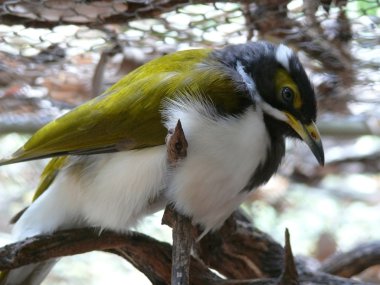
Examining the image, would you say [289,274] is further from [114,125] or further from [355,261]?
[114,125]

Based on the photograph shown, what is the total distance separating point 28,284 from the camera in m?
2.00

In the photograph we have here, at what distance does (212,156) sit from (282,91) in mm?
266

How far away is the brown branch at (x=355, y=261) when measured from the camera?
2.04m

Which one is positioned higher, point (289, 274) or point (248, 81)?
point (248, 81)

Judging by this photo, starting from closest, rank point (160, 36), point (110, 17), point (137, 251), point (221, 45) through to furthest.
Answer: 1. point (137, 251)
2. point (110, 17)
3. point (160, 36)
4. point (221, 45)

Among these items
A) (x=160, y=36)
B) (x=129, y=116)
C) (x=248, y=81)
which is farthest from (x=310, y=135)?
(x=160, y=36)

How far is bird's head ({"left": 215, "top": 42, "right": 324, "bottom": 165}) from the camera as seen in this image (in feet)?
5.51

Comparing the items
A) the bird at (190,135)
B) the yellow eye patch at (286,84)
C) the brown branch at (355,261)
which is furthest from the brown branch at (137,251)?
the yellow eye patch at (286,84)

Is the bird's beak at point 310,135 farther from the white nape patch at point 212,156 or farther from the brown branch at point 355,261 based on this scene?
the brown branch at point 355,261

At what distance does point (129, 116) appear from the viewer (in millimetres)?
1746

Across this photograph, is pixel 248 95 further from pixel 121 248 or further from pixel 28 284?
pixel 28 284

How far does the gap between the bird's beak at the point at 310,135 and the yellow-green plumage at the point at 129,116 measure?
16 centimetres

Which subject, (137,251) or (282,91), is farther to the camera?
(137,251)

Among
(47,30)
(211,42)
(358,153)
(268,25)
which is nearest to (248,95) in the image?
(268,25)
